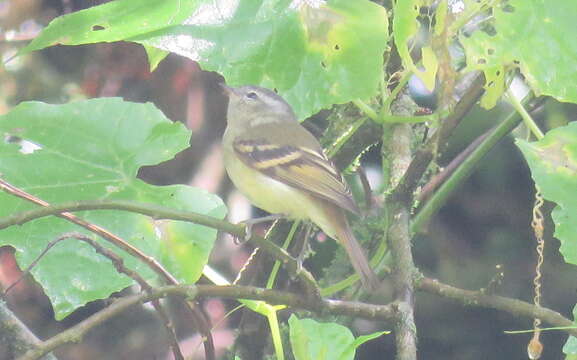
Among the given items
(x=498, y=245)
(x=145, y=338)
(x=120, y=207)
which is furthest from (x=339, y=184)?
(x=145, y=338)

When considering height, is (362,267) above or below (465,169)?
below

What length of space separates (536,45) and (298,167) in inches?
39.5

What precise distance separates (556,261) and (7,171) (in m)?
2.31

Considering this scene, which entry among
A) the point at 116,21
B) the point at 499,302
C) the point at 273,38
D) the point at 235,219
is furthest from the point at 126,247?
the point at 235,219

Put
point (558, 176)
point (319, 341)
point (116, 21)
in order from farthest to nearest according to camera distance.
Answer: point (116, 21)
point (558, 176)
point (319, 341)

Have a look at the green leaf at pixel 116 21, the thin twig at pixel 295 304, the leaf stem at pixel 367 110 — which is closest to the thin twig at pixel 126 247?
the thin twig at pixel 295 304

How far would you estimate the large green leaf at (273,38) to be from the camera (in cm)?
225

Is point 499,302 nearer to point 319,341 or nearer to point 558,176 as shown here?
point 558,176

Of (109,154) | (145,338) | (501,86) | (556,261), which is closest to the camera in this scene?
(501,86)

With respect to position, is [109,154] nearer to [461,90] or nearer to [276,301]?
[276,301]

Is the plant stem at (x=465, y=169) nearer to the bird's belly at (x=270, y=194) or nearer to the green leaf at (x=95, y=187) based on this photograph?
the bird's belly at (x=270, y=194)

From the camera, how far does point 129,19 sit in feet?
7.30

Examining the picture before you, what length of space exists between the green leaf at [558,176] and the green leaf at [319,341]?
1.53 ft

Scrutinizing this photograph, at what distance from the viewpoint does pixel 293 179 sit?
2938 mm
